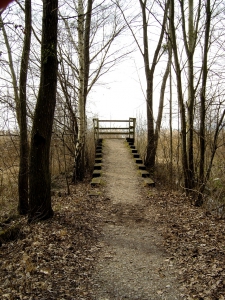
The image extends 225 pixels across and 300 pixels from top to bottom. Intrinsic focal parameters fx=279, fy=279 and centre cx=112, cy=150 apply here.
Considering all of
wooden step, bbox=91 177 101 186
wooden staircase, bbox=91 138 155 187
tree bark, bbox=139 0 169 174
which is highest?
tree bark, bbox=139 0 169 174

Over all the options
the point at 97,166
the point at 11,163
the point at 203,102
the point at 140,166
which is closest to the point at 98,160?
the point at 97,166

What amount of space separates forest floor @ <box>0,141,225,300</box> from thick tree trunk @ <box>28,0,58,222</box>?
1.62ft

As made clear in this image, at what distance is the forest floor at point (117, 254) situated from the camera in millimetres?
3438

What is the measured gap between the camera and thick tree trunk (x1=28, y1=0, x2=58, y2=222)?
16.9 feet

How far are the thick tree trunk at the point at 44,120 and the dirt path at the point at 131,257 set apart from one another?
1.46 meters

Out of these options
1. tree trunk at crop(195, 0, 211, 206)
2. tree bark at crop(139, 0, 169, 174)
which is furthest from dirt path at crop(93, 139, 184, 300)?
tree bark at crop(139, 0, 169, 174)

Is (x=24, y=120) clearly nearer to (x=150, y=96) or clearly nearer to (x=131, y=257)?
(x=131, y=257)

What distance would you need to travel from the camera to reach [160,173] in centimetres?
1082

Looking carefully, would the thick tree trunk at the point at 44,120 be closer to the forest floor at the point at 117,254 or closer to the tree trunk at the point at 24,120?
the forest floor at the point at 117,254

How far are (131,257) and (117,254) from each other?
249 mm

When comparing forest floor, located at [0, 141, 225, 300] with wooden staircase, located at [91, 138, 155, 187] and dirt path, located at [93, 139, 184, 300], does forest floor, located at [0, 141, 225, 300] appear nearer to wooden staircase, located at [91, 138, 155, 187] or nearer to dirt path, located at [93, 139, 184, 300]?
dirt path, located at [93, 139, 184, 300]

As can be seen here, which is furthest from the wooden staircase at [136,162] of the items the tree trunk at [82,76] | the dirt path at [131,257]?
the dirt path at [131,257]

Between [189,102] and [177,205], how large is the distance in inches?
108

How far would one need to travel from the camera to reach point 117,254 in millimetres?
4531
